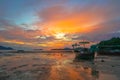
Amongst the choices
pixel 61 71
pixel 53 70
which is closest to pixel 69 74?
pixel 61 71

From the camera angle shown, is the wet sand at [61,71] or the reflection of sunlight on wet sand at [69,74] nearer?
the reflection of sunlight on wet sand at [69,74]

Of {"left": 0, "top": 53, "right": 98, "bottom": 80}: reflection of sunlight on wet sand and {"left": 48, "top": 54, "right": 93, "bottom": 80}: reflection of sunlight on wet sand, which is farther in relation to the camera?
{"left": 0, "top": 53, "right": 98, "bottom": 80}: reflection of sunlight on wet sand

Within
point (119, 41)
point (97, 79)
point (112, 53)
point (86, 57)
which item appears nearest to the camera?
point (97, 79)

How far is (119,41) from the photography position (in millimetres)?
113188

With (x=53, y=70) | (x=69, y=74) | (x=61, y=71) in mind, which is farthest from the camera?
(x=53, y=70)

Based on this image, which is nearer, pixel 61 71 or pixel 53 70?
pixel 61 71

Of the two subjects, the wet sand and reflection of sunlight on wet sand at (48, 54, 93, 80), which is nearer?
reflection of sunlight on wet sand at (48, 54, 93, 80)

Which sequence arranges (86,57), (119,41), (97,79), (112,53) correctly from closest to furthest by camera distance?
(97,79), (86,57), (112,53), (119,41)

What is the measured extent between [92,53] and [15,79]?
115 feet

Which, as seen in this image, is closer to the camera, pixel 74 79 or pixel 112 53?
pixel 74 79

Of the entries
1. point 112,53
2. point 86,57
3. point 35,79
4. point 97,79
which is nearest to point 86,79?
point 97,79

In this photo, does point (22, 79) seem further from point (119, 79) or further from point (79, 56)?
point (79, 56)

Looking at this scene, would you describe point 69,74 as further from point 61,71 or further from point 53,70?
point 53,70

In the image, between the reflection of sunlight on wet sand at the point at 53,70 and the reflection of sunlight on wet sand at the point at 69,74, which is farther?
the reflection of sunlight on wet sand at the point at 53,70
